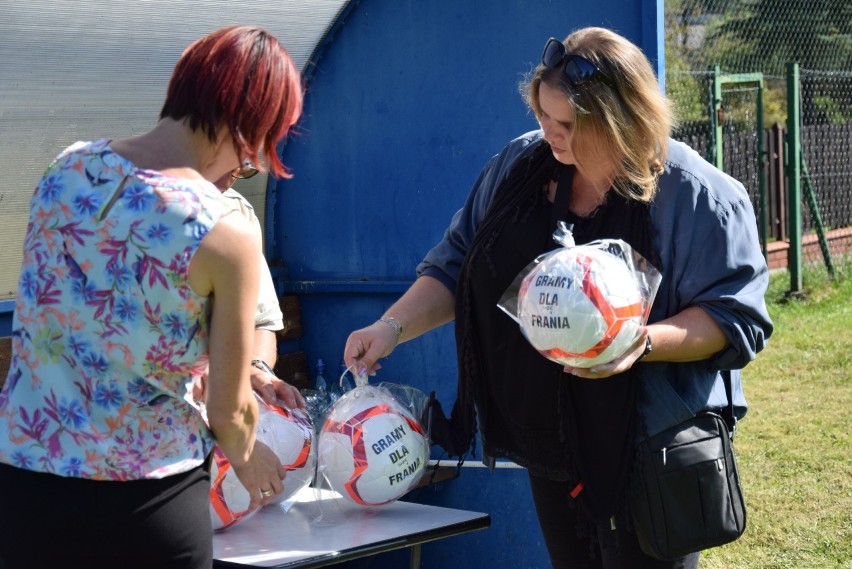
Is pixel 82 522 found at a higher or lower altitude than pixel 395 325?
lower

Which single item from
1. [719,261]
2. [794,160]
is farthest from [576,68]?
[794,160]

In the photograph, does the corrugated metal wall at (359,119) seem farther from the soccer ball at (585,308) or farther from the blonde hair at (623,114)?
the soccer ball at (585,308)

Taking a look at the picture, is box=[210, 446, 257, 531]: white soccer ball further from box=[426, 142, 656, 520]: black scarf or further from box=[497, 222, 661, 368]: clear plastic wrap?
box=[497, 222, 661, 368]: clear plastic wrap

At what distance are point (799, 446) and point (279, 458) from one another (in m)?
4.15

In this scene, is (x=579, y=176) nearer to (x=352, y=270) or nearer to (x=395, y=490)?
(x=395, y=490)

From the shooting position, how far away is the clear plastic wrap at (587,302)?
91.2 inches

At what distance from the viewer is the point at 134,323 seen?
1.95 meters

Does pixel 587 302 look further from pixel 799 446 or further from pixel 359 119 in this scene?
pixel 799 446

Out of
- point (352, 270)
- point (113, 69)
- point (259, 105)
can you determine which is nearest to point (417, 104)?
point (352, 270)

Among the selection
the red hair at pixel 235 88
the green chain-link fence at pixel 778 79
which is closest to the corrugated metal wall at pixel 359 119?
the red hair at pixel 235 88

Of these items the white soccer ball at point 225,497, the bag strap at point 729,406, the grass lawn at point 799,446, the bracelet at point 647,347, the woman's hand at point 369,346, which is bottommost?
the grass lawn at point 799,446

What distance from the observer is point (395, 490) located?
2.98 metres

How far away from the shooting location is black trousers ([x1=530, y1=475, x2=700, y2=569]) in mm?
2539

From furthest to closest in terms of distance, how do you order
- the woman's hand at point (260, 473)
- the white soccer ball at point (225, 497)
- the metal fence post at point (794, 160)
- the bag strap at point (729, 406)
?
the metal fence post at point (794, 160)
the white soccer ball at point (225, 497)
the bag strap at point (729, 406)
the woman's hand at point (260, 473)
